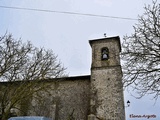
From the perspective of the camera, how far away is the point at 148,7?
7.26 m

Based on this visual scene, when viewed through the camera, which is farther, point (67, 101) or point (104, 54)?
point (104, 54)

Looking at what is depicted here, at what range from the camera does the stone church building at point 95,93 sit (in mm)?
16688

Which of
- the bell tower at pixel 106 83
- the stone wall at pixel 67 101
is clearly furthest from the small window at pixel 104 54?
the stone wall at pixel 67 101

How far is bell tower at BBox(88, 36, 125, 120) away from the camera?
16.5m

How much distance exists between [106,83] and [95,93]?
1485 mm

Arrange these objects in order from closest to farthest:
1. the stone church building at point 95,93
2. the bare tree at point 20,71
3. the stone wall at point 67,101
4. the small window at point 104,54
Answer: the bare tree at point 20,71, the stone church building at point 95,93, the stone wall at point 67,101, the small window at point 104,54

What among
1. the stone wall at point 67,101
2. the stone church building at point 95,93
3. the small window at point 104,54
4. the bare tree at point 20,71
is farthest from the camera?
the small window at point 104,54

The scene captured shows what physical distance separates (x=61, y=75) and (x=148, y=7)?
8.95 metres

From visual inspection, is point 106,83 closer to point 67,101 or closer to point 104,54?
point 104,54

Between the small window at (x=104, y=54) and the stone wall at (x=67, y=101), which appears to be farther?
the small window at (x=104, y=54)

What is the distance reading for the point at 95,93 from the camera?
17594 millimetres

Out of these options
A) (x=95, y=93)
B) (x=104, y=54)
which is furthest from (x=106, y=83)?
(x=104, y=54)

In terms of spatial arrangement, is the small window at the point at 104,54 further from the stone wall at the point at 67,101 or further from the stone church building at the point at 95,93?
the stone wall at the point at 67,101

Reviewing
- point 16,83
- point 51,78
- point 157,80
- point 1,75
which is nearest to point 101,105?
point 51,78
